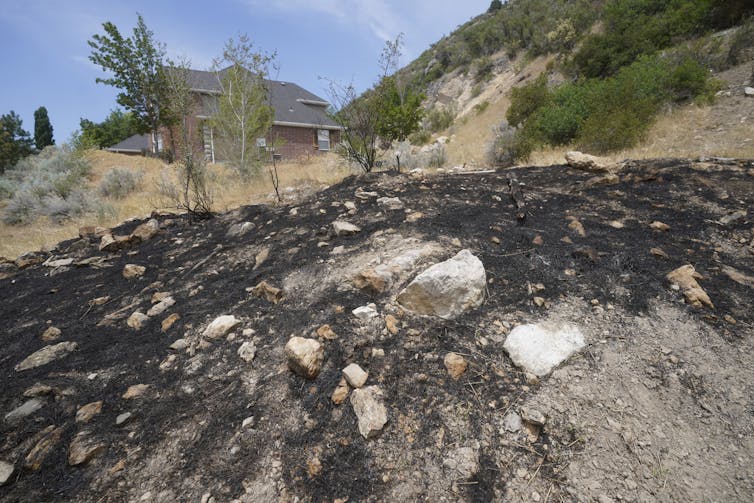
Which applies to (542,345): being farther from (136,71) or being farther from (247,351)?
(136,71)

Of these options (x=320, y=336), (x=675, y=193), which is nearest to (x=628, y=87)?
(x=675, y=193)

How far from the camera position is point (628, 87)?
24.6ft

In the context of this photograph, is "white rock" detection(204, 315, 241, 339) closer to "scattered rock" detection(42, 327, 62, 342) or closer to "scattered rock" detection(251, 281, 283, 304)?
"scattered rock" detection(251, 281, 283, 304)

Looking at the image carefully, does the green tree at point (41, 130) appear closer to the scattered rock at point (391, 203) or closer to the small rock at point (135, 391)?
the scattered rock at point (391, 203)

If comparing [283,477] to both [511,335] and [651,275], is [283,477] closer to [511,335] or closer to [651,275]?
[511,335]

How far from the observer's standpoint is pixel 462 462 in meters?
1.27

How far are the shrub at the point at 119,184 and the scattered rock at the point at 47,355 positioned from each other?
31.7 ft

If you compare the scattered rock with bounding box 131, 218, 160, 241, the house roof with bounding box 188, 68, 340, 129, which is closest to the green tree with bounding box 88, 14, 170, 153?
the house roof with bounding box 188, 68, 340, 129

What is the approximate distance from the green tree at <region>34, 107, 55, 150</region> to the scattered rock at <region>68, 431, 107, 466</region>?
4474cm

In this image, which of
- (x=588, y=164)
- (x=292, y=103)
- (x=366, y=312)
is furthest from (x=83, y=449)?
(x=292, y=103)

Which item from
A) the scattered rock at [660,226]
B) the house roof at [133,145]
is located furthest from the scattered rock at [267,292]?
the house roof at [133,145]

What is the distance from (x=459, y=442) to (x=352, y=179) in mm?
4325

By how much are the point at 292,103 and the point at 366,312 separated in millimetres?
22915

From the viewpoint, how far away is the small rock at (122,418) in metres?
1.48
